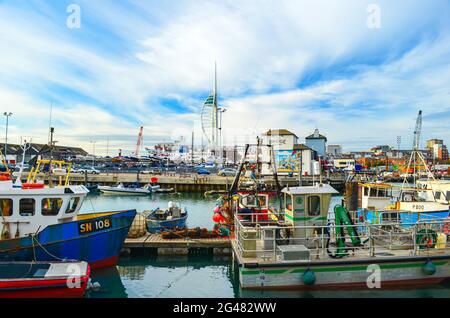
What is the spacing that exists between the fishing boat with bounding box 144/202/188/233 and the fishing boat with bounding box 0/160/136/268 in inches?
240

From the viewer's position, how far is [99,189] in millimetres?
49281

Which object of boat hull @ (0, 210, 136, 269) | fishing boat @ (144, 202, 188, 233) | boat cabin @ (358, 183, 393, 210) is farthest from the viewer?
boat cabin @ (358, 183, 393, 210)

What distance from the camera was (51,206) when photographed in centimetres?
1324

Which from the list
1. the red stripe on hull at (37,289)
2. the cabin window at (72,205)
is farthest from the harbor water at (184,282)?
the red stripe on hull at (37,289)

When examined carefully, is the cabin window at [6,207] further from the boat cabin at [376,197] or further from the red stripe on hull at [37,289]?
the boat cabin at [376,197]

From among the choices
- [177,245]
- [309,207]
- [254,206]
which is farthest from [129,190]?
[309,207]

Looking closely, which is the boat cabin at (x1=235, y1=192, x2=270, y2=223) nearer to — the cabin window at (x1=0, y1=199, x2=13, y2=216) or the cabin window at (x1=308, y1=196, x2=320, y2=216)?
the cabin window at (x1=308, y1=196, x2=320, y2=216)

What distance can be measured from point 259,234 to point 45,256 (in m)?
8.07

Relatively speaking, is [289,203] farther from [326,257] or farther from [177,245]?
[177,245]

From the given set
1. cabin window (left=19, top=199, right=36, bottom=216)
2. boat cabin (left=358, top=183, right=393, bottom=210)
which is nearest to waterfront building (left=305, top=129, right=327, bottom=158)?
boat cabin (left=358, top=183, right=393, bottom=210)

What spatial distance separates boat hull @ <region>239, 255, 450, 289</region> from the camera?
1098 cm

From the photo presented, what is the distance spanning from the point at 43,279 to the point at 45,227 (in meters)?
3.27
